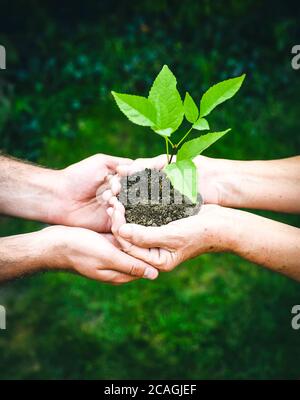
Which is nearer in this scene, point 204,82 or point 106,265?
point 106,265

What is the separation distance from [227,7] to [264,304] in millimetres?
2343

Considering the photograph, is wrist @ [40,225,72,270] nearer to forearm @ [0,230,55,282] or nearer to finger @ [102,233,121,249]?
forearm @ [0,230,55,282]

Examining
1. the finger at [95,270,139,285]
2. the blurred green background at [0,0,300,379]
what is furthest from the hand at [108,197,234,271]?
the blurred green background at [0,0,300,379]

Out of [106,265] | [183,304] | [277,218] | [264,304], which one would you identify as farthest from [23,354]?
[277,218]

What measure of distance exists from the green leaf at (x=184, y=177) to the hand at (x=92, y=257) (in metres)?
0.57

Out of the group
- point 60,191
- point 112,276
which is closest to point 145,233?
point 112,276

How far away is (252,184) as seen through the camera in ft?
8.05

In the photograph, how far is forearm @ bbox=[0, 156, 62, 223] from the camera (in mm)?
2484

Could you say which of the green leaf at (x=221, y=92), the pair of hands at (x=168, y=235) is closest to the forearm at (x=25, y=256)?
the pair of hands at (x=168, y=235)

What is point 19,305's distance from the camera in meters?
3.26

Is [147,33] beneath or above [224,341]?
above

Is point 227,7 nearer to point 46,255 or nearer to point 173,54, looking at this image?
point 173,54

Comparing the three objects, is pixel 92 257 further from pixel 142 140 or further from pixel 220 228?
pixel 142 140

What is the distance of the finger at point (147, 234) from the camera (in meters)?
1.98
